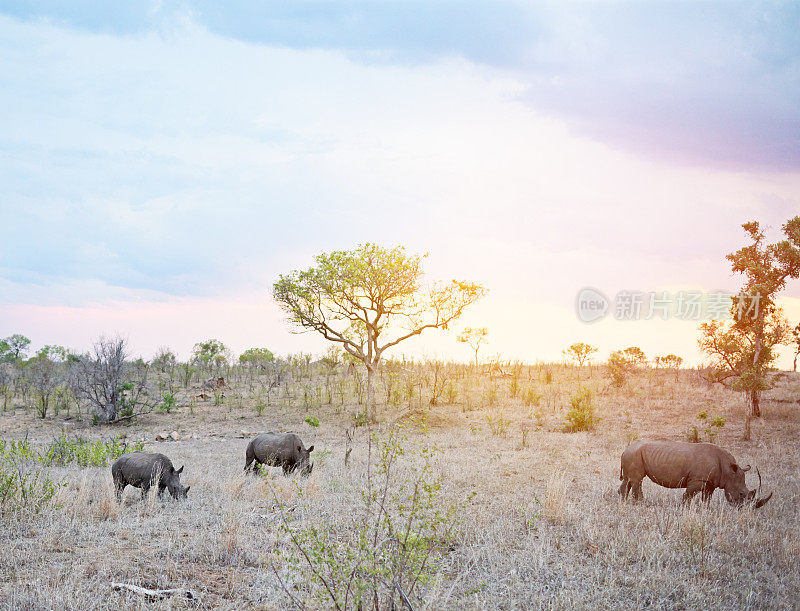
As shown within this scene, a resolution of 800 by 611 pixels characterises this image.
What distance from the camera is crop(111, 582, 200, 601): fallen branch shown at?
20.1 ft

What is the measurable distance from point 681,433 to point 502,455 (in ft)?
33.5

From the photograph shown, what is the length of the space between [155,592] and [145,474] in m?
5.52

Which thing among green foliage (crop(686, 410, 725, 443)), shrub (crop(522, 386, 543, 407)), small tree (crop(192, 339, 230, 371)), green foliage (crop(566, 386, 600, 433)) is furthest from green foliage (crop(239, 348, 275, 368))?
green foliage (crop(686, 410, 725, 443))

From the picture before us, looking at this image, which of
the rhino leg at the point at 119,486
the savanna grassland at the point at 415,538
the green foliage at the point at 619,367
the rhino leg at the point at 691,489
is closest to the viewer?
the savanna grassland at the point at 415,538

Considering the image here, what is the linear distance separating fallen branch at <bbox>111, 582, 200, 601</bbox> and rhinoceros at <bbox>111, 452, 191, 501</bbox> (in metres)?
4.97

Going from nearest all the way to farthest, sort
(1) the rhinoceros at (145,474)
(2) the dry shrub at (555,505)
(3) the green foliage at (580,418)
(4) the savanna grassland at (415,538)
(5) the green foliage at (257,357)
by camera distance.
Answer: (4) the savanna grassland at (415,538)
(2) the dry shrub at (555,505)
(1) the rhinoceros at (145,474)
(3) the green foliage at (580,418)
(5) the green foliage at (257,357)

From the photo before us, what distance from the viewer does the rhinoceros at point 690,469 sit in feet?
33.9

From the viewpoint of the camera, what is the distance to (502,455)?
1612 cm

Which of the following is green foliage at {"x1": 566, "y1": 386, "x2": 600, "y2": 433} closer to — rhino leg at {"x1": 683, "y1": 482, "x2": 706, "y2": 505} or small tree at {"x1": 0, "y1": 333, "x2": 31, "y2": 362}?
rhino leg at {"x1": 683, "y1": 482, "x2": 706, "y2": 505}

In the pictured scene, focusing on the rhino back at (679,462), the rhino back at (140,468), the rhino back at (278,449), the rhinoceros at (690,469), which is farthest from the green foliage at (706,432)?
the rhino back at (140,468)

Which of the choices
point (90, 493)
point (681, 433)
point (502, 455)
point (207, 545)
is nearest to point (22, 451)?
point (90, 493)

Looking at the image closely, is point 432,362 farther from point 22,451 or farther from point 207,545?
point 207,545

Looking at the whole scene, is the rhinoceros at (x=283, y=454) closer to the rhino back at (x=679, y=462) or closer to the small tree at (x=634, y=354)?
the rhino back at (x=679, y=462)

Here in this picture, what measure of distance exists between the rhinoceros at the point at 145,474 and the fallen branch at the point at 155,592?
4971 millimetres
